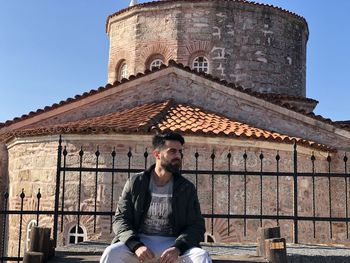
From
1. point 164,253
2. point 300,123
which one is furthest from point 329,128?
point 164,253

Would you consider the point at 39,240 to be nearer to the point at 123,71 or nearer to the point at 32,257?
the point at 32,257

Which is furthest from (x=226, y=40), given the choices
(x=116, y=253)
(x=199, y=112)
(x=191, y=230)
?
(x=116, y=253)

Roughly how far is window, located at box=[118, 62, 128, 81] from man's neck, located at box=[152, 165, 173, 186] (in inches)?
470

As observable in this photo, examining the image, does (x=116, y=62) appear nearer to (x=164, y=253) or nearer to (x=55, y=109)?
(x=55, y=109)

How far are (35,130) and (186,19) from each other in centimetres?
671

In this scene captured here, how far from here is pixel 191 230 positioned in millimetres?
4352

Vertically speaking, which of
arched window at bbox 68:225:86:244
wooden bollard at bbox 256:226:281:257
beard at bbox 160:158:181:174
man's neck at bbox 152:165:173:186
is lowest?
arched window at bbox 68:225:86:244

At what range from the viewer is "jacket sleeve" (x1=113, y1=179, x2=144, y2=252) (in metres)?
4.19

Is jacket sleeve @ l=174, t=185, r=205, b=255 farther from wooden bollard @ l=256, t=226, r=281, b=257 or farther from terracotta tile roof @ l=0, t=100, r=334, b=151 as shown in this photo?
terracotta tile roof @ l=0, t=100, r=334, b=151

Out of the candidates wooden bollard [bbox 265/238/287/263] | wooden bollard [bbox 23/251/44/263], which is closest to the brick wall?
wooden bollard [bbox 265/238/287/263]

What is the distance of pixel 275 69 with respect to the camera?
50.3ft

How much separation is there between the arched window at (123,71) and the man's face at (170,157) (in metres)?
12.0

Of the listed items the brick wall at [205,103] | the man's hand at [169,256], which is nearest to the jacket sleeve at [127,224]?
the man's hand at [169,256]

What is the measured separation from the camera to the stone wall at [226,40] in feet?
49.0
